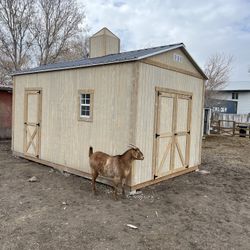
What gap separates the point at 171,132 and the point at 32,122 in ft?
13.7

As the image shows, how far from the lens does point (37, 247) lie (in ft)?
10.5

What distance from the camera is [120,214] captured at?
14.1 feet

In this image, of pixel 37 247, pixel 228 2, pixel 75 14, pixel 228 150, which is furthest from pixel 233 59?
pixel 37 247

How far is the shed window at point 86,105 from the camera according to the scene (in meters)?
6.02

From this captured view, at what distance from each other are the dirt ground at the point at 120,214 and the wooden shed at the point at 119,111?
606 mm

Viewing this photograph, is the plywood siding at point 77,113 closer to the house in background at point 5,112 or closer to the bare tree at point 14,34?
the house in background at point 5,112

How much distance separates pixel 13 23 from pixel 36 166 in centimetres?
1690

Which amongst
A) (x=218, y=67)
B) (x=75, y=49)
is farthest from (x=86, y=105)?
(x=218, y=67)

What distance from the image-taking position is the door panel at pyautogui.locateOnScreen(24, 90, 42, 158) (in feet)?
24.6

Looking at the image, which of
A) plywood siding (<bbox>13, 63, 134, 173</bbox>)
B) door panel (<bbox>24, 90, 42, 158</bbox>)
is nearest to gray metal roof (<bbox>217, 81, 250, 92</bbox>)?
door panel (<bbox>24, 90, 42, 158</bbox>)

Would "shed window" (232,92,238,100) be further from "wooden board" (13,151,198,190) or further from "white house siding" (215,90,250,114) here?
"wooden board" (13,151,198,190)

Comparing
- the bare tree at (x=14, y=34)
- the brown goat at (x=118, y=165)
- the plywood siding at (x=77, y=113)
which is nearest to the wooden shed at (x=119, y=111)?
the plywood siding at (x=77, y=113)

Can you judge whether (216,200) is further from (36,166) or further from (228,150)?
(228,150)

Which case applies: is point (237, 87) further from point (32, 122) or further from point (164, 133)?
point (32, 122)
